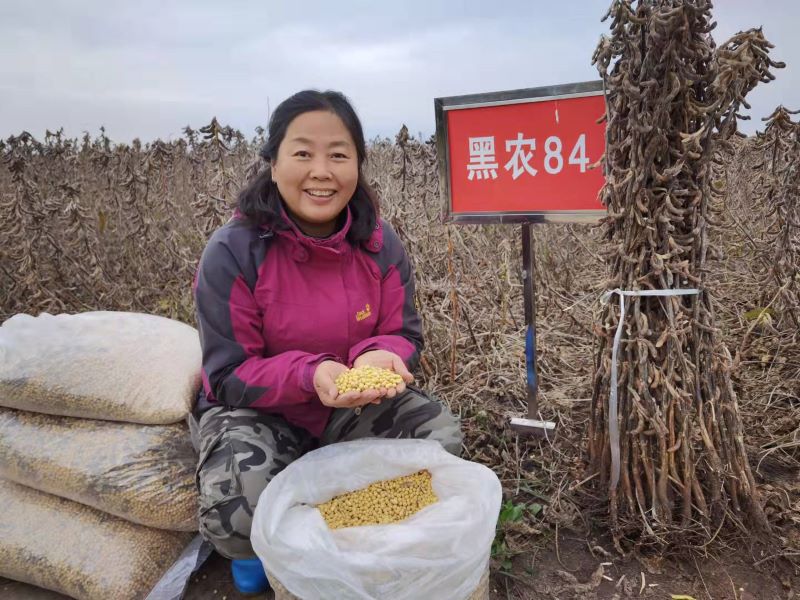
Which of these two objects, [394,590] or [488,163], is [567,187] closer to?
[488,163]

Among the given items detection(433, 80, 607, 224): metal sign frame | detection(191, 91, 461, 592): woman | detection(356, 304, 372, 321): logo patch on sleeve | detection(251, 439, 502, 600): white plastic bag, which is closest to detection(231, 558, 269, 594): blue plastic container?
detection(191, 91, 461, 592): woman

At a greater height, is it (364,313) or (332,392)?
(364,313)

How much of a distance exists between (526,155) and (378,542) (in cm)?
131

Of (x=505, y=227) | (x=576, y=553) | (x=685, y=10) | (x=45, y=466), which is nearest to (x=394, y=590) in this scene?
(x=576, y=553)

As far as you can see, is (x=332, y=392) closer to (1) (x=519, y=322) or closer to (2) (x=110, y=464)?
(2) (x=110, y=464)

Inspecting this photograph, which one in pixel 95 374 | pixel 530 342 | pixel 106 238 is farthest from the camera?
pixel 106 238

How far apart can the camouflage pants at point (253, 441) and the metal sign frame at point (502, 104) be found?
67cm

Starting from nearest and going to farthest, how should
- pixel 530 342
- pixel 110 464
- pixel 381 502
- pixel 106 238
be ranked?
pixel 381 502 < pixel 110 464 < pixel 530 342 < pixel 106 238

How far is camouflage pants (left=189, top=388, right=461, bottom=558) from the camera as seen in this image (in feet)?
5.24

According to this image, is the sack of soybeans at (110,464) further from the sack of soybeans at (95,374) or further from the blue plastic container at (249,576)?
the blue plastic container at (249,576)

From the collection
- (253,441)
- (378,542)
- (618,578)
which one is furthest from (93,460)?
(618,578)

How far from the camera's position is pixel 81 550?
1814 mm

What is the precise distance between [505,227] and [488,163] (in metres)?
2.63

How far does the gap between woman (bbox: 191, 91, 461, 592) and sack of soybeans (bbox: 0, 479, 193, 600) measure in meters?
0.27
